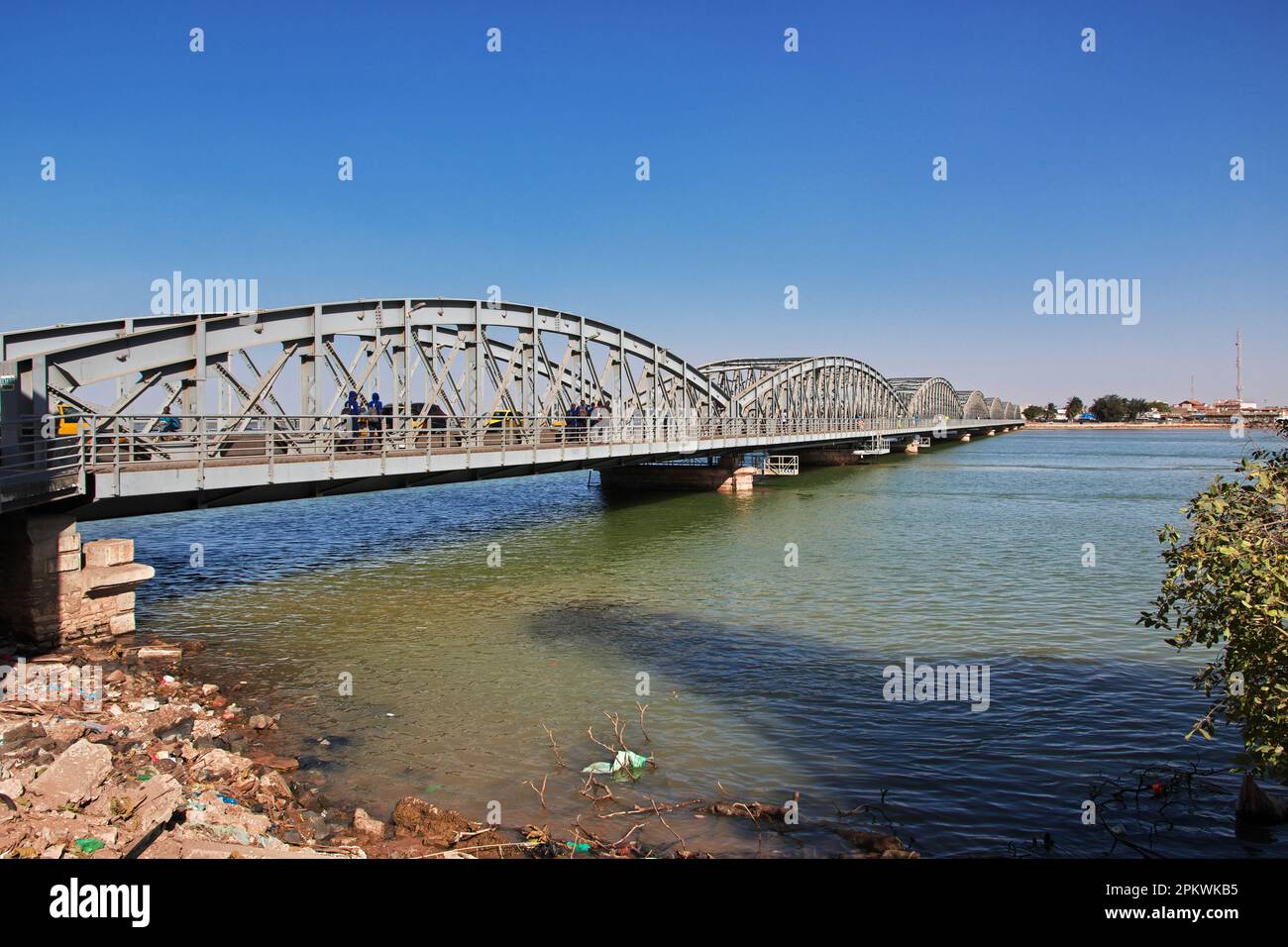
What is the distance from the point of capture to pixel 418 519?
39688mm

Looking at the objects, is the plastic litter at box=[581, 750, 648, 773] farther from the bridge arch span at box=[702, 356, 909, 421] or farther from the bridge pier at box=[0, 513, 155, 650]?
the bridge arch span at box=[702, 356, 909, 421]

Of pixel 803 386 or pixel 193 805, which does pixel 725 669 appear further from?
pixel 803 386

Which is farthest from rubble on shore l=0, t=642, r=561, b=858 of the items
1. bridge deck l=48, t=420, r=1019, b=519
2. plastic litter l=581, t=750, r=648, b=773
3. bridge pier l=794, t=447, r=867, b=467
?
bridge pier l=794, t=447, r=867, b=467

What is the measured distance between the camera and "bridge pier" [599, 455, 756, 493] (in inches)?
2132

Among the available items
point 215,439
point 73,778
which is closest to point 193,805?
point 73,778

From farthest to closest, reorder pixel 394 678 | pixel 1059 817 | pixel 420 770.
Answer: pixel 394 678
pixel 420 770
pixel 1059 817

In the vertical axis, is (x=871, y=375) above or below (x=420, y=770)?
above

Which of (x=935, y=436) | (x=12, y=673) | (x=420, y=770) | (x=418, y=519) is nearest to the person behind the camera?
(x=420, y=770)

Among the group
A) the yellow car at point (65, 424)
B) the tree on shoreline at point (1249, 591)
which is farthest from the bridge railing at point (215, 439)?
the tree on shoreline at point (1249, 591)

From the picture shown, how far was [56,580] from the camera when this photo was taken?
16078 millimetres

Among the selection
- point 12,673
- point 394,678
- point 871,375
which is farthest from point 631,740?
point 871,375

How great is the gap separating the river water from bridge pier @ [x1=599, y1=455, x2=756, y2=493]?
1793 centimetres

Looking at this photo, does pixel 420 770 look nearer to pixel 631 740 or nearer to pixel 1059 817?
pixel 631 740

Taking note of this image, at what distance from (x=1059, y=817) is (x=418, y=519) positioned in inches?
1321
